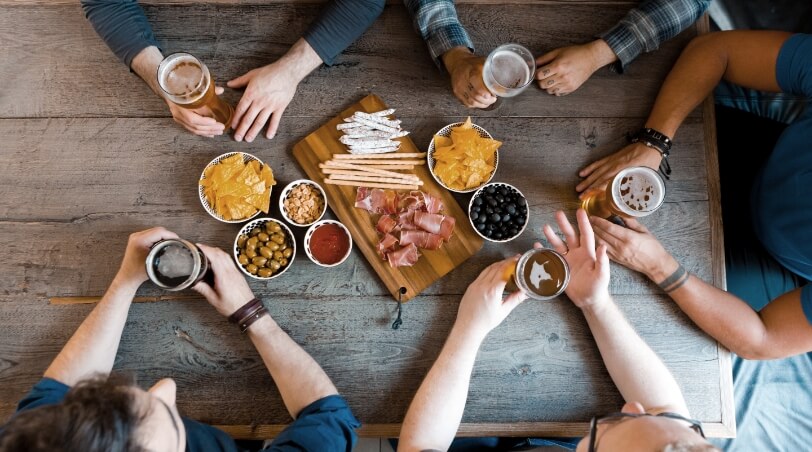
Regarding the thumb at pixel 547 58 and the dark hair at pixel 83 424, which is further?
the thumb at pixel 547 58

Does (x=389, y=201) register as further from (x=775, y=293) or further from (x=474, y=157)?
(x=775, y=293)

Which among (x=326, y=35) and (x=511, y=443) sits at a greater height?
(x=326, y=35)

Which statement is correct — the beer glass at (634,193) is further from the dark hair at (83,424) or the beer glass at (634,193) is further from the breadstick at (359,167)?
the dark hair at (83,424)

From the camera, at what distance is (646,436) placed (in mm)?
1133

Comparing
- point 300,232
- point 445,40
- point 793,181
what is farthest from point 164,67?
point 793,181

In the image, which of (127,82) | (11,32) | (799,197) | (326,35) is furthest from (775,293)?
(11,32)

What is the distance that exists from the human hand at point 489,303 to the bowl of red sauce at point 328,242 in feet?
1.47

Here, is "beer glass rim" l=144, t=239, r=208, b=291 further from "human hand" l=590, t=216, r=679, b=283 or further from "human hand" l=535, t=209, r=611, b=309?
→ "human hand" l=590, t=216, r=679, b=283

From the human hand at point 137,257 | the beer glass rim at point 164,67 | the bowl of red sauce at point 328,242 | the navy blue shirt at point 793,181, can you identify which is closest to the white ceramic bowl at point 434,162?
the bowl of red sauce at point 328,242

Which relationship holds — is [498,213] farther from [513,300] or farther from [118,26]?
[118,26]

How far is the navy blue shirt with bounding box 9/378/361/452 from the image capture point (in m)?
1.43

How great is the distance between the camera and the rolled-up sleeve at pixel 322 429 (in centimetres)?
143

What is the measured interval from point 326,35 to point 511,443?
1.62 meters

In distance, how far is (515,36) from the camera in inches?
73.7
